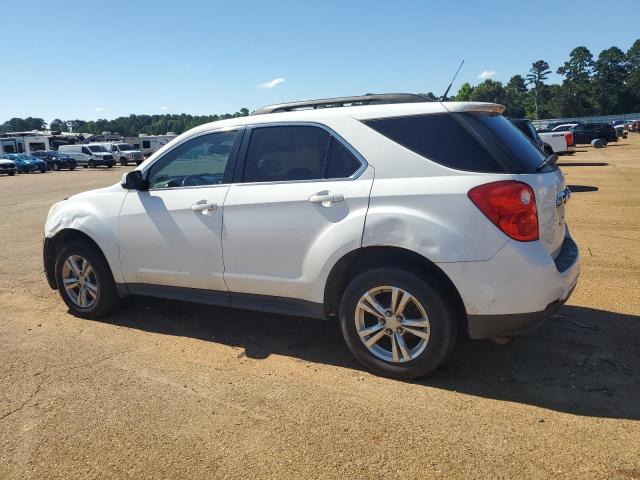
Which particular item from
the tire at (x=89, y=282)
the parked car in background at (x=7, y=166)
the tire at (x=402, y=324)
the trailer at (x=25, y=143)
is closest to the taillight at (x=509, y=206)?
the tire at (x=402, y=324)

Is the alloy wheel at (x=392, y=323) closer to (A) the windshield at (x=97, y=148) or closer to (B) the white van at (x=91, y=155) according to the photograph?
(B) the white van at (x=91, y=155)

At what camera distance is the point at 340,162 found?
3.75 metres

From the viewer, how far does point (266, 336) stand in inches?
179

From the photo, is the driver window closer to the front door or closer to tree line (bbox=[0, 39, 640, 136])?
the front door

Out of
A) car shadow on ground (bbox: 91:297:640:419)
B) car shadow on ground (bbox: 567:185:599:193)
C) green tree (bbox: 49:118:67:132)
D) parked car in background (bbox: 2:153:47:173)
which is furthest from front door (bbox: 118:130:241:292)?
green tree (bbox: 49:118:67:132)

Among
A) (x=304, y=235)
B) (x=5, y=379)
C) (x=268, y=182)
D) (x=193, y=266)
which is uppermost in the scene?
(x=268, y=182)

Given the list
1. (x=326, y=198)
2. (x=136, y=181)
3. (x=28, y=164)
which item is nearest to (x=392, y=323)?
(x=326, y=198)

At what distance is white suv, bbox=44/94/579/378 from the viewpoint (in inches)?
128

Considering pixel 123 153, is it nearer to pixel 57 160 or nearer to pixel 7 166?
pixel 57 160

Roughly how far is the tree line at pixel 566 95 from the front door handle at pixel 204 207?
97.0 m

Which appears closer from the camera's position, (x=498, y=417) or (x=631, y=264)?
(x=498, y=417)

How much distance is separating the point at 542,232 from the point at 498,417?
45.6 inches

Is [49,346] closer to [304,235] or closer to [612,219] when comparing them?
[304,235]

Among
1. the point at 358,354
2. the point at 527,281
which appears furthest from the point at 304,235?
the point at 527,281
